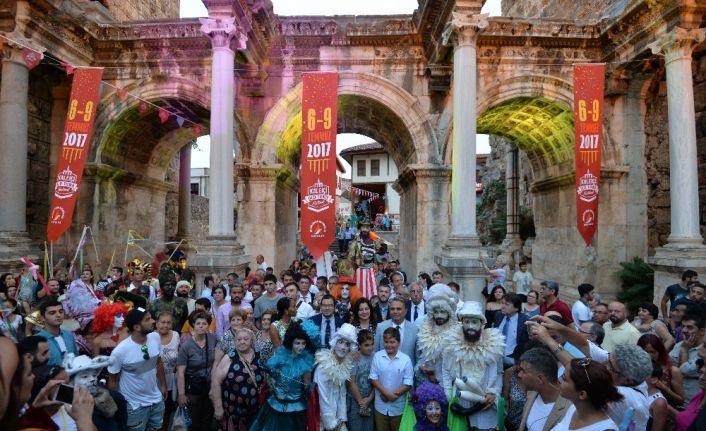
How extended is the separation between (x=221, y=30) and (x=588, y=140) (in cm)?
914

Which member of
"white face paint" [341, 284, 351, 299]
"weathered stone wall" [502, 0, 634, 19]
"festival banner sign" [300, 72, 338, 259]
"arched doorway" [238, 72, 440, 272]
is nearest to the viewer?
"white face paint" [341, 284, 351, 299]

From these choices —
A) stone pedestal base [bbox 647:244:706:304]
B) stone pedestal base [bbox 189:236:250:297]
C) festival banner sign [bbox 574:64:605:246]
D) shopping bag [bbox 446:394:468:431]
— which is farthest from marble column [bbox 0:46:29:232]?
stone pedestal base [bbox 647:244:706:304]

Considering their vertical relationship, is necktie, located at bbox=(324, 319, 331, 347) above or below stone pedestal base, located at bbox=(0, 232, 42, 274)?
below

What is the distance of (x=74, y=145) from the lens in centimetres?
1105

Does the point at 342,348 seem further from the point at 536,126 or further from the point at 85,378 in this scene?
the point at 536,126

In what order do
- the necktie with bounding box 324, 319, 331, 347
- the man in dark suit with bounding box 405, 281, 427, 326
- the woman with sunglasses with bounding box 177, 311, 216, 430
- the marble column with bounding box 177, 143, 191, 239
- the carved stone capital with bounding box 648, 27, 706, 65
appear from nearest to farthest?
1. the woman with sunglasses with bounding box 177, 311, 216, 430
2. the necktie with bounding box 324, 319, 331, 347
3. the man in dark suit with bounding box 405, 281, 427, 326
4. the carved stone capital with bounding box 648, 27, 706, 65
5. the marble column with bounding box 177, 143, 191, 239

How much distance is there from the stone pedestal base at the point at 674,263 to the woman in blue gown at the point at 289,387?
352 inches

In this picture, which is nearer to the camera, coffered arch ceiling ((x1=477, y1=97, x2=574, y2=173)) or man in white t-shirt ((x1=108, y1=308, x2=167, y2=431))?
man in white t-shirt ((x1=108, y1=308, x2=167, y2=431))

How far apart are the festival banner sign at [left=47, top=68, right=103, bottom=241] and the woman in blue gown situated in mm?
8730

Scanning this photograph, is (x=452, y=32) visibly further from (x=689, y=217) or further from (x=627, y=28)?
(x=689, y=217)

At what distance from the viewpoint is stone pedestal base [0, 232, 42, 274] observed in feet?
32.3

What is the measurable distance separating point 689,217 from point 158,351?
1097 centimetres

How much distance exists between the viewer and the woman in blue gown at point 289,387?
4379 millimetres

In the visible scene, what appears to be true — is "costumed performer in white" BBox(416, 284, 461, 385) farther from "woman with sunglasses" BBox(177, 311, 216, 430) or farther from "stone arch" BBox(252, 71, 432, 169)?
"stone arch" BBox(252, 71, 432, 169)
